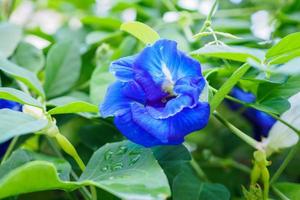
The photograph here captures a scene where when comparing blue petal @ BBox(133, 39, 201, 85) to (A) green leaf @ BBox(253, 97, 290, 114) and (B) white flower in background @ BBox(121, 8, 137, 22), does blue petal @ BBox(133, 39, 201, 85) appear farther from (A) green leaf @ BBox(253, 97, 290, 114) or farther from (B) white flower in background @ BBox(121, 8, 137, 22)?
(B) white flower in background @ BBox(121, 8, 137, 22)

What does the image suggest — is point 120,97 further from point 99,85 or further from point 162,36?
point 162,36

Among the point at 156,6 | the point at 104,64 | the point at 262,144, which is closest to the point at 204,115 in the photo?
the point at 262,144

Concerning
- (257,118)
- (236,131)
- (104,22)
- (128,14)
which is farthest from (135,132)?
(128,14)

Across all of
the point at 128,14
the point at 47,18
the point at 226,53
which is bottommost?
the point at 47,18

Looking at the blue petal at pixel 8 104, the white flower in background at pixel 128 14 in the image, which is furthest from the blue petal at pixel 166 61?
the white flower in background at pixel 128 14

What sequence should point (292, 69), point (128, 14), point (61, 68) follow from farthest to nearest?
point (128, 14) → point (61, 68) → point (292, 69)

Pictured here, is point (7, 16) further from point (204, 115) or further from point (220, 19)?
point (204, 115)

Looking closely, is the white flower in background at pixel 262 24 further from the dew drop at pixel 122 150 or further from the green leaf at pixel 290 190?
the dew drop at pixel 122 150

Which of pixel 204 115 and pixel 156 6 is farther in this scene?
pixel 156 6
